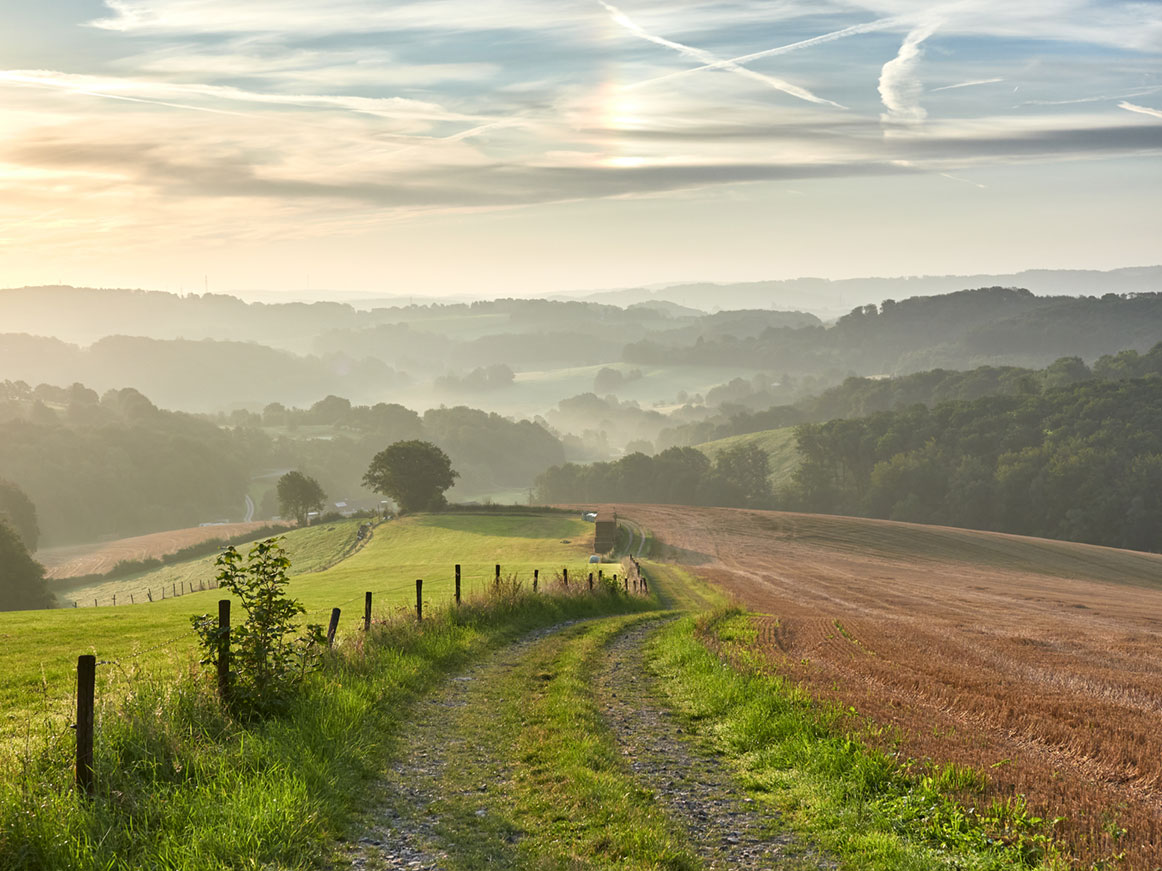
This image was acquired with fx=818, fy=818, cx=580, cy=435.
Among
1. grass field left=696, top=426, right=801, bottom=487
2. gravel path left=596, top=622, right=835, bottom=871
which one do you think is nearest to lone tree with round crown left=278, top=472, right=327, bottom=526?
grass field left=696, top=426, right=801, bottom=487

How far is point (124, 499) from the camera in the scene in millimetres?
186125

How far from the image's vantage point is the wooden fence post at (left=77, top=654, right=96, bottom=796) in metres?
8.21

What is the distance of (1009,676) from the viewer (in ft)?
54.2

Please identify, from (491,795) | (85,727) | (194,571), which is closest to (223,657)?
(85,727)

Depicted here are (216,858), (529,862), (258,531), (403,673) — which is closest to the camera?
(216,858)

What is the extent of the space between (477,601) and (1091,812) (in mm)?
16595

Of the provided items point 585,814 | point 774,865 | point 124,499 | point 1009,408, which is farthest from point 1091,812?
point 124,499

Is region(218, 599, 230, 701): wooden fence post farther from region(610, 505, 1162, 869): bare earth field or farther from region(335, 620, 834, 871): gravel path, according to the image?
region(610, 505, 1162, 869): bare earth field

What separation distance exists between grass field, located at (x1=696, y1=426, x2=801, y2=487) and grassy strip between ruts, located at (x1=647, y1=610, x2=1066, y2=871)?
14878 centimetres

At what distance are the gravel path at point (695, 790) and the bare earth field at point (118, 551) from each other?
99.9 metres

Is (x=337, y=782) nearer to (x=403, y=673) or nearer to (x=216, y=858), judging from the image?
(x=216, y=858)

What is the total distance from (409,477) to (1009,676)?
9142cm

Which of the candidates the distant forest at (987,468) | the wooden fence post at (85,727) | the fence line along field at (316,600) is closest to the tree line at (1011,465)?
the distant forest at (987,468)

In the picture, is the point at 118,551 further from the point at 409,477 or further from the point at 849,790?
the point at 849,790
